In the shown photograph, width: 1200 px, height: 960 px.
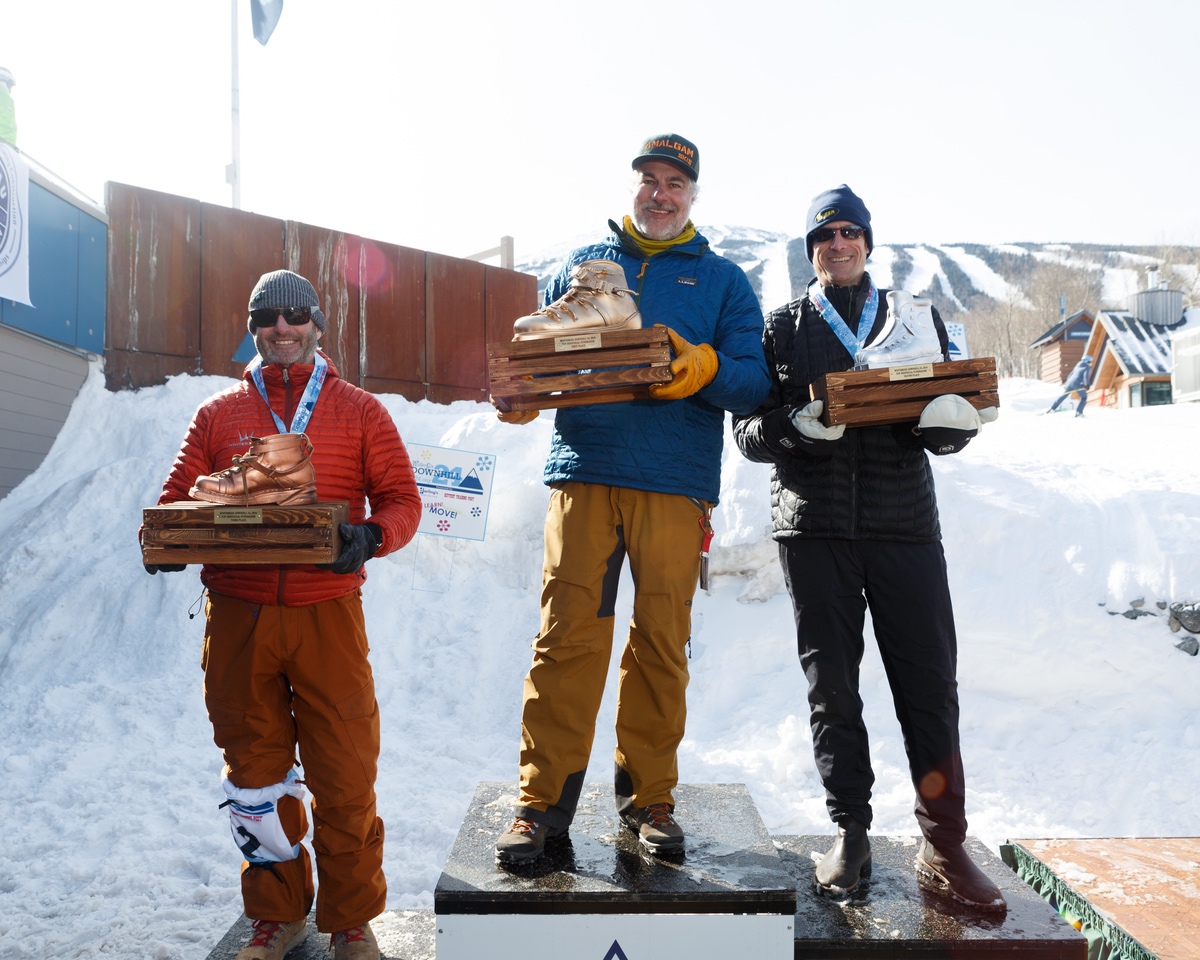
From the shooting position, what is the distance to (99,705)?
650cm

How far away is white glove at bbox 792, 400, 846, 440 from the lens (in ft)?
9.66

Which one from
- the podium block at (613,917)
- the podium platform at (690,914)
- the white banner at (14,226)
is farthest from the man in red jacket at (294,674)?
the white banner at (14,226)

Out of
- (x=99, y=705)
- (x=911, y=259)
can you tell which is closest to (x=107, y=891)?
(x=99, y=705)

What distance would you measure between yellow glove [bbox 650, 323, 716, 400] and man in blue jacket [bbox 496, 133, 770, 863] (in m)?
0.01

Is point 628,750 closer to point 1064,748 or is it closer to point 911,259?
point 1064,748

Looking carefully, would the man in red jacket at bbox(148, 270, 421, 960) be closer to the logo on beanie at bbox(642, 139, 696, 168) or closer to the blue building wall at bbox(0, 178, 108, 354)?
the logo on beanie at bbox(642, 139, 696, 168)

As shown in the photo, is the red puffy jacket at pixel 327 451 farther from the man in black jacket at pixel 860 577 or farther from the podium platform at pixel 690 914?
the man in black jacket at pixel 860 577

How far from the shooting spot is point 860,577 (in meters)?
3.15

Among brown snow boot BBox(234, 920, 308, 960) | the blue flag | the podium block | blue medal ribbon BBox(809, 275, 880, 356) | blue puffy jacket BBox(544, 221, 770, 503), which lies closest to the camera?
the podium block

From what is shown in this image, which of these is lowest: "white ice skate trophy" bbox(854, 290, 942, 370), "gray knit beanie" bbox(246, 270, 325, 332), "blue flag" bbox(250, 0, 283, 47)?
"white ice skate trophy" bbox(854, 290, 942, 370)

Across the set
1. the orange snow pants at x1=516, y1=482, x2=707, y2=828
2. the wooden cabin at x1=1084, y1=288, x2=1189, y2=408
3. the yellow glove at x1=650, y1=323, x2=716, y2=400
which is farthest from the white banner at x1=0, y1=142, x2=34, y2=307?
the wooden cabin at x1=1084, y1=288, x2=1189, y2=408

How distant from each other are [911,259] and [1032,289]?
60090 millimetres

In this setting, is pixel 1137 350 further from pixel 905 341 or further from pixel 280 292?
pixel 280 292

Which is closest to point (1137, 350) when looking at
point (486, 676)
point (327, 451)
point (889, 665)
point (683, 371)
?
point (486, 676)
